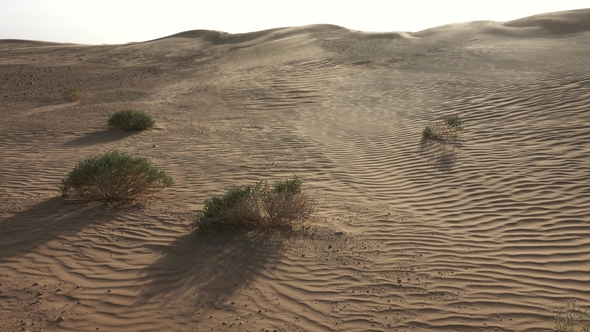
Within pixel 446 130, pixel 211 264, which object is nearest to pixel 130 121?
pixel 446 130

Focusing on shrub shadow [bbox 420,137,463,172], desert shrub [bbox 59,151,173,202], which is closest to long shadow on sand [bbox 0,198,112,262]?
desert shrub [bbox 59,151,173,202]

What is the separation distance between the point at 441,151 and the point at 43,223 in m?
6.25

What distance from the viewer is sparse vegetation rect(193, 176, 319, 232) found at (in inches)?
233

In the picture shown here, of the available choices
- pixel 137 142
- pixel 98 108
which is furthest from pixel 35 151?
pixel 98 108

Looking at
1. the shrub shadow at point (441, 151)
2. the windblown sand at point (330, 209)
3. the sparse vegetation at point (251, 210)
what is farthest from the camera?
the shrub shadow at point (441, 151)

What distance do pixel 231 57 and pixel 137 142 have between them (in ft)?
44.7

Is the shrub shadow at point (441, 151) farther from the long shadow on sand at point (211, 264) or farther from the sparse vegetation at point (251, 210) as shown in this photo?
the long shadow on sand at point (211, 264)

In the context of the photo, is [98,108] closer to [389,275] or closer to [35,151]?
[35,151]

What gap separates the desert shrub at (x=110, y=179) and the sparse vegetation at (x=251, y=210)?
1257mm

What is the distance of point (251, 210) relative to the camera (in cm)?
596

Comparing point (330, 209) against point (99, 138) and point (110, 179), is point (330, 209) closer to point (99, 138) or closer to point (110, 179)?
point (110, 179)

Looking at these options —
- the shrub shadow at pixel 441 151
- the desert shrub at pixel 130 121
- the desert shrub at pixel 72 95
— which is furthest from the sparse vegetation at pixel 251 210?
the desert shrub at pixel 72 95

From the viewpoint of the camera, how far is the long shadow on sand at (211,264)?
15.4 ft

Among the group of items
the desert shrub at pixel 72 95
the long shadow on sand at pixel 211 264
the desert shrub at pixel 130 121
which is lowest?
the long shadow on sand at pixel 211 264
